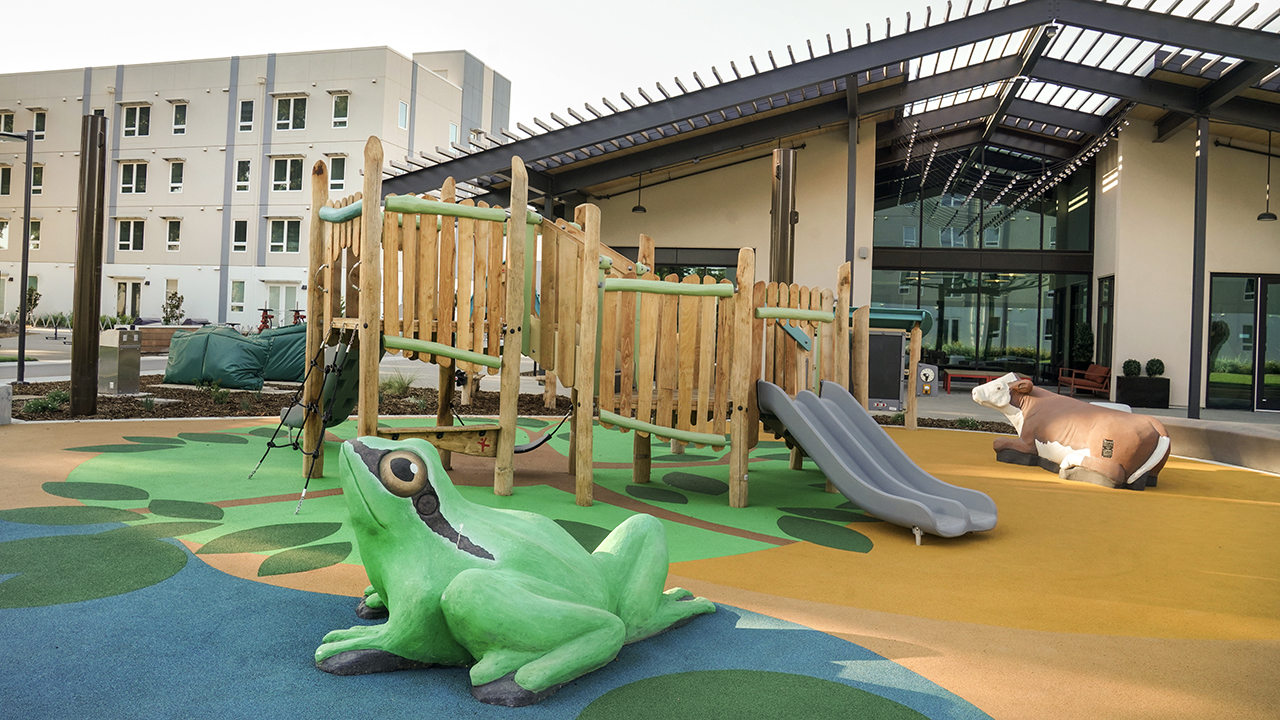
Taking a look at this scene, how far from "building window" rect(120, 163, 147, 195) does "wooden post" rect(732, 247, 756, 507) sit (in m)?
38.3

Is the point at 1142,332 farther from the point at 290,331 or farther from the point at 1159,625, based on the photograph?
the point at 290,331

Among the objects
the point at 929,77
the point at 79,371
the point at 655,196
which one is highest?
the point at 929,77

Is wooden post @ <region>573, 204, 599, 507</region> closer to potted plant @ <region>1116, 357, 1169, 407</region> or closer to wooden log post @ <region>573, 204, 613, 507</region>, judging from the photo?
wooden log post @ <region>573, 204, 613, 507</region>

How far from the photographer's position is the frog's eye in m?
2.71

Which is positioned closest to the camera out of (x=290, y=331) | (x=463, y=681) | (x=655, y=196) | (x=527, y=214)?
(x=463, y=681)

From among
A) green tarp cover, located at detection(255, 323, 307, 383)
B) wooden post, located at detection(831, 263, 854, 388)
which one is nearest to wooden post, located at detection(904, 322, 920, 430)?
wooden post, located at detection(831, 263, 854, 388)

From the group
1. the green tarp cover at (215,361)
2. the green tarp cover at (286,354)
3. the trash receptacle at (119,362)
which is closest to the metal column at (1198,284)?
the green tarp cover at (286,354)

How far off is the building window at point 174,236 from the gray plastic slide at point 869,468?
3604 cm

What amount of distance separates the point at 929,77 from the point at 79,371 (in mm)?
16058

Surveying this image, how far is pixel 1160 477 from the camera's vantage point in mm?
8242

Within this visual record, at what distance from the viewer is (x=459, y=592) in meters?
2.55

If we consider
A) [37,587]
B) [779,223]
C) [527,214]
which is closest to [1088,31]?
[779,223]

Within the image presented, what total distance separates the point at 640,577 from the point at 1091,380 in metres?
18.7

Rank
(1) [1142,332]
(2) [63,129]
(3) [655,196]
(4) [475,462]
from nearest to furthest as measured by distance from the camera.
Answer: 1. (4) [475,462]
2. (1) [1142,332]
3. (3) [655,196]
4. (2) [63,129]
